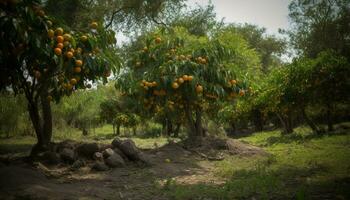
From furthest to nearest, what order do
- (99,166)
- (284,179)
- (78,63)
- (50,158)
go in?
(50,158) → (99,166) → (284,179) → (78,63)

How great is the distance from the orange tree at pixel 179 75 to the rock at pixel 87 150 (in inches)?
86.5

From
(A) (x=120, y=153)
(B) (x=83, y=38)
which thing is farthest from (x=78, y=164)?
(B) (x=83, y=38)

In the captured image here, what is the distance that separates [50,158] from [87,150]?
1117 millimetres

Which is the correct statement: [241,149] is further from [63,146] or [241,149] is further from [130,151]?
[63,146]

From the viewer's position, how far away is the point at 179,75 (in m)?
11.1

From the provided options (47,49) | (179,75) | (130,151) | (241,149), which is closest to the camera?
(47,49)

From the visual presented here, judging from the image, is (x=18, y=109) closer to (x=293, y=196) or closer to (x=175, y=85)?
(x=175, y=85)

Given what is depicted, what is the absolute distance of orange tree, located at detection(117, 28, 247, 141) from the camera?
11.2 m

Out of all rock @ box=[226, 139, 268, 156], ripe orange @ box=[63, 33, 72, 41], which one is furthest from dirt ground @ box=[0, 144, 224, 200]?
ripe orange @ box=[63, 33, 72, 41]

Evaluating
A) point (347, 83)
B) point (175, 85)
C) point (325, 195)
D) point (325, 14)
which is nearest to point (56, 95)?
point (175, 85)

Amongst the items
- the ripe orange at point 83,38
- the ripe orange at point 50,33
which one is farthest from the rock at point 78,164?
the ripe orange at point 50,33

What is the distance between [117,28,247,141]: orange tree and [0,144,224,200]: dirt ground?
2.20 meters

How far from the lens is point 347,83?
1667 centimetres

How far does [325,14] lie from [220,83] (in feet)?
83.9
